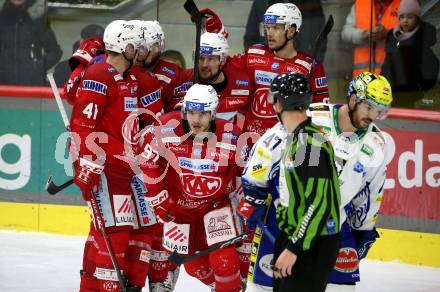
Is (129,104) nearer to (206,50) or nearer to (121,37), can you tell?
(121,37)

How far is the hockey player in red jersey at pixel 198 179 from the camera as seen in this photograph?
567cm

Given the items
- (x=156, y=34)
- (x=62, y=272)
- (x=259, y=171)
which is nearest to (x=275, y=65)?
(x=156, y=34)

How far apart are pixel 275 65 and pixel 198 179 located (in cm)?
116

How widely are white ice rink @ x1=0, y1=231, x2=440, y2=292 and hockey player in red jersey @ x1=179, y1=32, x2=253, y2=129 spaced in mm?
1117

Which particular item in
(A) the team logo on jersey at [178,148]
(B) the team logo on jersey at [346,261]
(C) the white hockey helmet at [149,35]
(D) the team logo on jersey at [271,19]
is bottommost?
(B) the team logo on jersey at [346,261]

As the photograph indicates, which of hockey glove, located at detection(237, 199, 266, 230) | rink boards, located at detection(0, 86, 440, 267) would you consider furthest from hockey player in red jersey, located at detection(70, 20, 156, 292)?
rink boards, located at detection(0, 86, 440, 267)

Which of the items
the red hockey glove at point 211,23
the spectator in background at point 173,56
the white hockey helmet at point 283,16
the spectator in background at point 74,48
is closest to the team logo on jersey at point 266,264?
the white hockey helmet at point 283,16

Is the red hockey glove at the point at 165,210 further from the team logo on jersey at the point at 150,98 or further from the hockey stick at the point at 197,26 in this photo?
the hockey stick at the point at 197,26

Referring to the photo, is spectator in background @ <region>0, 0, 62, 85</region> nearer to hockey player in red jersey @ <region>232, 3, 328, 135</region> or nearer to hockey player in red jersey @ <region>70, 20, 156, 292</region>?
hockey player in red jersey @ <region>232, 3, 328, 135</region>

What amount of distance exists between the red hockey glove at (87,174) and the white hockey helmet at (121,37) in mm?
595

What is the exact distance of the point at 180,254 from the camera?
5.78 m

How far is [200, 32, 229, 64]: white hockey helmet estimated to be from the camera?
6.35m

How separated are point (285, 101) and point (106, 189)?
1762 millimetres

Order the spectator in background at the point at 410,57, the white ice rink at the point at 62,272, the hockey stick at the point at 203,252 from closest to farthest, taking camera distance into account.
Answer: the hockey stick at the point at 203,252
the white ice rink at the point at 62,272
the spectator in background at the point at 410,57
